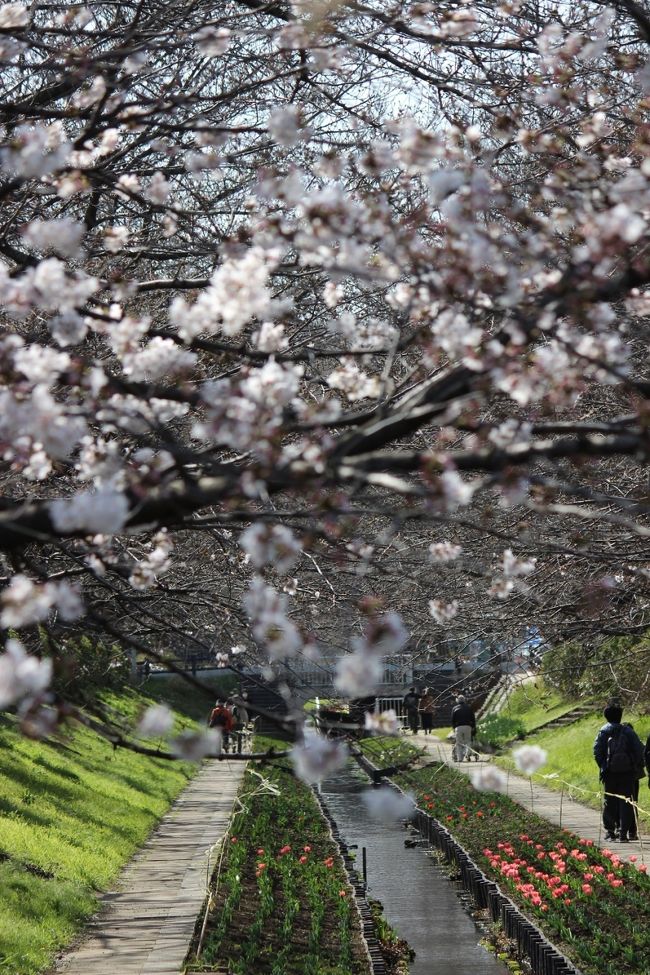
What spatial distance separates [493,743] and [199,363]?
78.8 ft

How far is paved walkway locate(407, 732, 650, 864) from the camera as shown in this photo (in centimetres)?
1448

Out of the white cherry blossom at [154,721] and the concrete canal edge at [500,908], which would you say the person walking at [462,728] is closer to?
the concrete canal edge at [500,908]

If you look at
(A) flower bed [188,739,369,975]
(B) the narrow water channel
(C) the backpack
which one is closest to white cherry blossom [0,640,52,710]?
(A) flower bed [188,739,369,975]

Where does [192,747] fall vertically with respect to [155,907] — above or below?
above

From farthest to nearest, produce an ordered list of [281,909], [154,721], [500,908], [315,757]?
[281,909], [500,908], [154,721], [315,757]

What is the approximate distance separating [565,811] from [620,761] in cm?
419

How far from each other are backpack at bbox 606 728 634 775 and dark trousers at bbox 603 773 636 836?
87mm

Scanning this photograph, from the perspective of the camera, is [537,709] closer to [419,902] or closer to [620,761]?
[620,761]

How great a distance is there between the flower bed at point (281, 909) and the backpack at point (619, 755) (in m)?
3.55

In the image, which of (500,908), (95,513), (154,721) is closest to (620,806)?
(500,908)

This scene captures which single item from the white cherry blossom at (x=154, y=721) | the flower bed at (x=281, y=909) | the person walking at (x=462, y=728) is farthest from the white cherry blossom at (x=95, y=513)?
the person walking at (x=462, y=728)

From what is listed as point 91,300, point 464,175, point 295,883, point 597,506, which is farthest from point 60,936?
point 464,175

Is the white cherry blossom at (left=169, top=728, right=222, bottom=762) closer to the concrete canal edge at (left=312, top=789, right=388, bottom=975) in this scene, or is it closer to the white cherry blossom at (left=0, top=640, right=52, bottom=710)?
the white cherry blossom at (left=0, top=640, right=52, bottom=710)

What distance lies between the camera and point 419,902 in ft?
43.7
